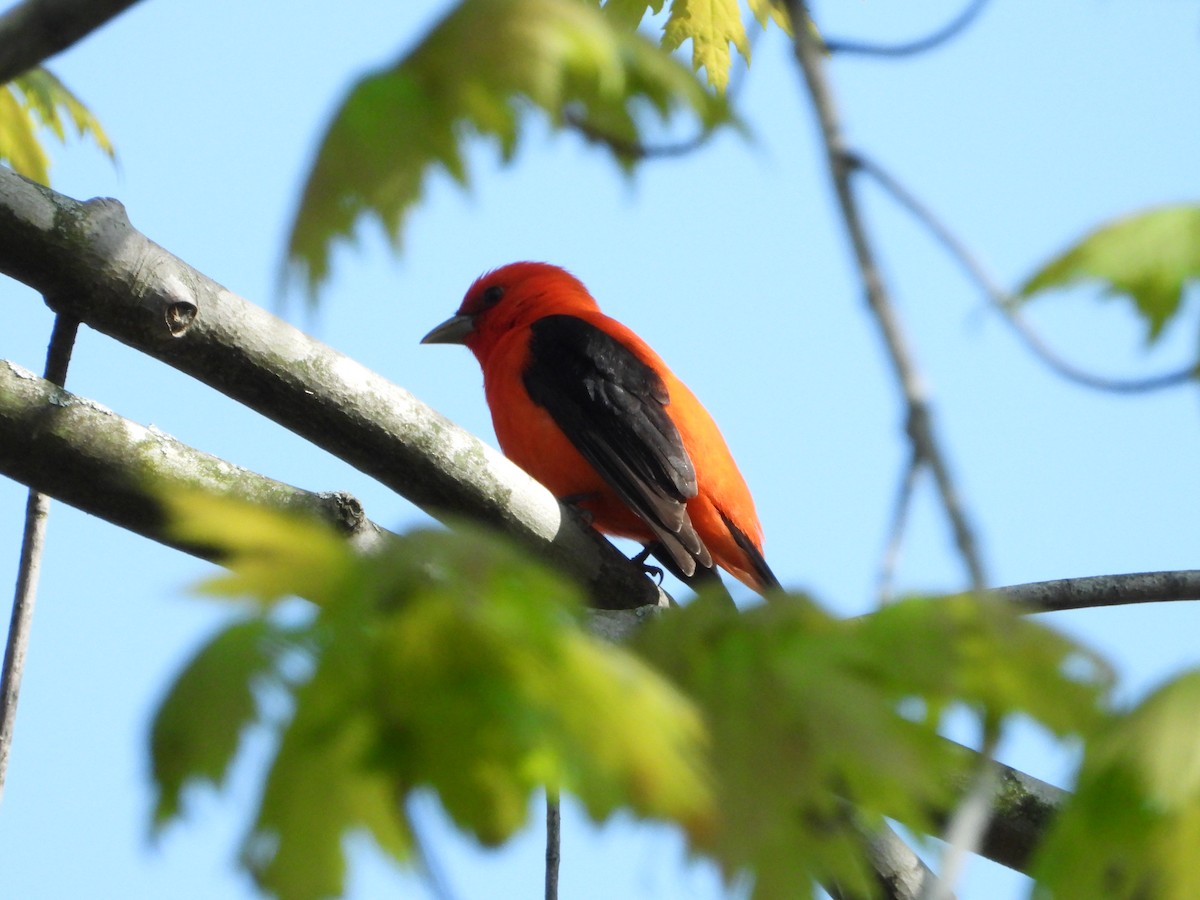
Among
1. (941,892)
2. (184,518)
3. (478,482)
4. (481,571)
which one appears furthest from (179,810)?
(478,482)

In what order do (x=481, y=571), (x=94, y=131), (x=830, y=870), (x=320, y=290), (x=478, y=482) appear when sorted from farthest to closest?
(x=94, y=131)
(x=478, y=482)
(x=320, y=290)
(x=830, y=870)
(x=481, y=571)

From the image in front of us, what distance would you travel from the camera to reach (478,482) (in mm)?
4062

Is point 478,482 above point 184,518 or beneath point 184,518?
above

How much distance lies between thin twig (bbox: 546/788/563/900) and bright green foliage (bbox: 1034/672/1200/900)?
7.11ft

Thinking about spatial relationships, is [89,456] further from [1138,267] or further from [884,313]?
[1138,267]

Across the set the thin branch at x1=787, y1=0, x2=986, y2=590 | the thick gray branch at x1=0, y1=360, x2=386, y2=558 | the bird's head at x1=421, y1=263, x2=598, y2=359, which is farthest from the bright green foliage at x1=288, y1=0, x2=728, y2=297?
the bird's head at x1=421, y1=263, x2=598, y2=359

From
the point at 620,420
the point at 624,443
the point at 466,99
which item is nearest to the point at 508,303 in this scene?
the point at 620,420

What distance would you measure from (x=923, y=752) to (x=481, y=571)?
57 cm

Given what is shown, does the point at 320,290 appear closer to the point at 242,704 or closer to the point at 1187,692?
the point at 242,704

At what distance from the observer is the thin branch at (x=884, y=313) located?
1.65 metres

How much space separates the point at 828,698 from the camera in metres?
1.50

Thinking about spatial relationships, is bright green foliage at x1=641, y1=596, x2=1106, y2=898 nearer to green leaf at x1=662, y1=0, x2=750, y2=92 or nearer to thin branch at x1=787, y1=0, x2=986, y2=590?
thin branch at x1=787, y1=0, x2=986, y2=590

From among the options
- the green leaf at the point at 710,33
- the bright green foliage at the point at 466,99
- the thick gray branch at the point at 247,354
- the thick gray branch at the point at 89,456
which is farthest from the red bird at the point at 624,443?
the bright green foliage at the point at 466,99

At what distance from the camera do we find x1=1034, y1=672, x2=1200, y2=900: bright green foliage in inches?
59.7
